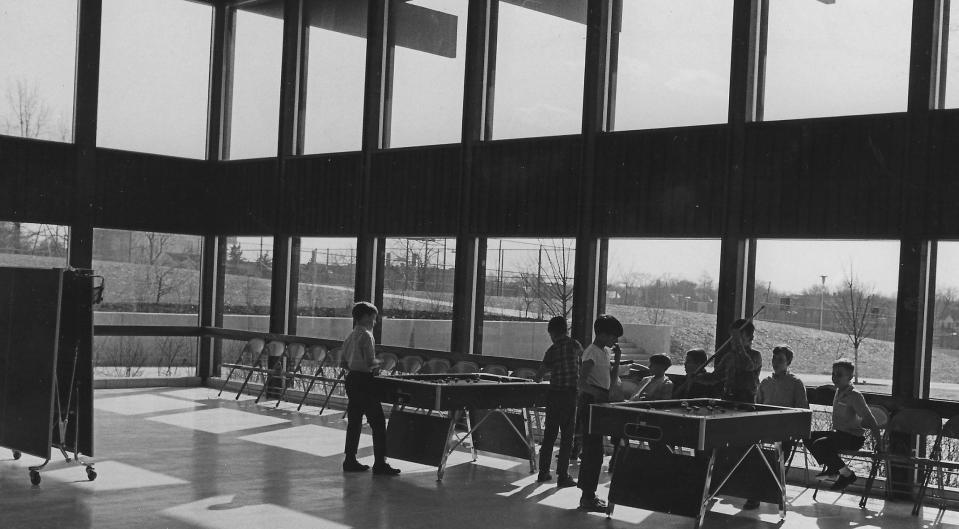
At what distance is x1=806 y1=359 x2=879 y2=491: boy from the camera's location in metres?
8.34

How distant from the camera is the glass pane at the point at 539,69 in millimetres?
11453

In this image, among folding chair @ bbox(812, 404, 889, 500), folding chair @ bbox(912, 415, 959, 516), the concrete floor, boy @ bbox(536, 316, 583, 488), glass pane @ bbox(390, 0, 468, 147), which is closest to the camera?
the concrete floor

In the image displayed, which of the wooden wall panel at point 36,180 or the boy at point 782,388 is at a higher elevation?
the wooden wall panel at point 36,180

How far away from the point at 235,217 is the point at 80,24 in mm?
3378

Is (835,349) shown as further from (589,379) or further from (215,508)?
(215,508)

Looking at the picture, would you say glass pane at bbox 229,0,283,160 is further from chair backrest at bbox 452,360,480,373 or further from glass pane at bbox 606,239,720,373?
glass pane at bbox 606,239,720,373

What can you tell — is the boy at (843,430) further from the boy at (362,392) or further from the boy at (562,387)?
the boy at (362,392)

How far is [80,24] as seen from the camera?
14.1m

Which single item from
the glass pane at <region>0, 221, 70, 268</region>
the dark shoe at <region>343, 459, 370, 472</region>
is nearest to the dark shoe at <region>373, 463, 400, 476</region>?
the dark shoe at <region>343, 459, 370, 472</region>

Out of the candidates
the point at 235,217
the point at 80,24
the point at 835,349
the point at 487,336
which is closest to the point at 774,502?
the point at 835,349

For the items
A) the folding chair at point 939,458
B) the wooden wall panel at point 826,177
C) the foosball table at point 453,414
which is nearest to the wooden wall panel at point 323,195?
the foosball table at point 453,414

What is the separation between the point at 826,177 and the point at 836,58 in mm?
1108

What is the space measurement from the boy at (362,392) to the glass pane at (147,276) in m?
7.12

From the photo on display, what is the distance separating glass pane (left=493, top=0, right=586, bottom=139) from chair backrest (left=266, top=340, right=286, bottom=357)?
174 inches
